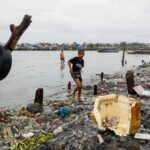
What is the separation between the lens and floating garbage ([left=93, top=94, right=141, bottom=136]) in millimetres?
7993

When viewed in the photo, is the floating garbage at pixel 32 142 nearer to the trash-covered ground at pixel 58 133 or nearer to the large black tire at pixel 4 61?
the trash-covered ground at pixel 58 133

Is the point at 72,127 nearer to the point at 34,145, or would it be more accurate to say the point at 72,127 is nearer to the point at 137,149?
the point at 34,145

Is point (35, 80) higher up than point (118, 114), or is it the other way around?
point (118, 114)

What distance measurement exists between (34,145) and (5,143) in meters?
0.81

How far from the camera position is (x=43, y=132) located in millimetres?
9133

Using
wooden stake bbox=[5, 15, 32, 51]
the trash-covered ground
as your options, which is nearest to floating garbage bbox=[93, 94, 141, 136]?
the trash-covered ground

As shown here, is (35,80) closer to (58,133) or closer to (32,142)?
(58,133)

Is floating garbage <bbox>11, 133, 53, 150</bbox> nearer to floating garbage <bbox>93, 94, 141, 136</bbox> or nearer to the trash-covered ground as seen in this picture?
the trash-covered ground

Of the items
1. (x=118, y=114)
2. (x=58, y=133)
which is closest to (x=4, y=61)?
(x=58, y=133)

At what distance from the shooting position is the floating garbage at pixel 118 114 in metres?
7.99

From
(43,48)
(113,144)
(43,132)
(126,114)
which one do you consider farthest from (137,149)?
(43,48)

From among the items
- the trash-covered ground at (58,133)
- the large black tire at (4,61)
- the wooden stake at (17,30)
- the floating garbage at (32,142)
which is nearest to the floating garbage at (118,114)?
the trash-covered ground at (58,133)

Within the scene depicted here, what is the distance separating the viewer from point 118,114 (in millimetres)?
8570

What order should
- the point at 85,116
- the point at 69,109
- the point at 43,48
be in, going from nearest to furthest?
1. the point at 85,116
2. the point at 69,109
3. the point at 43,48
